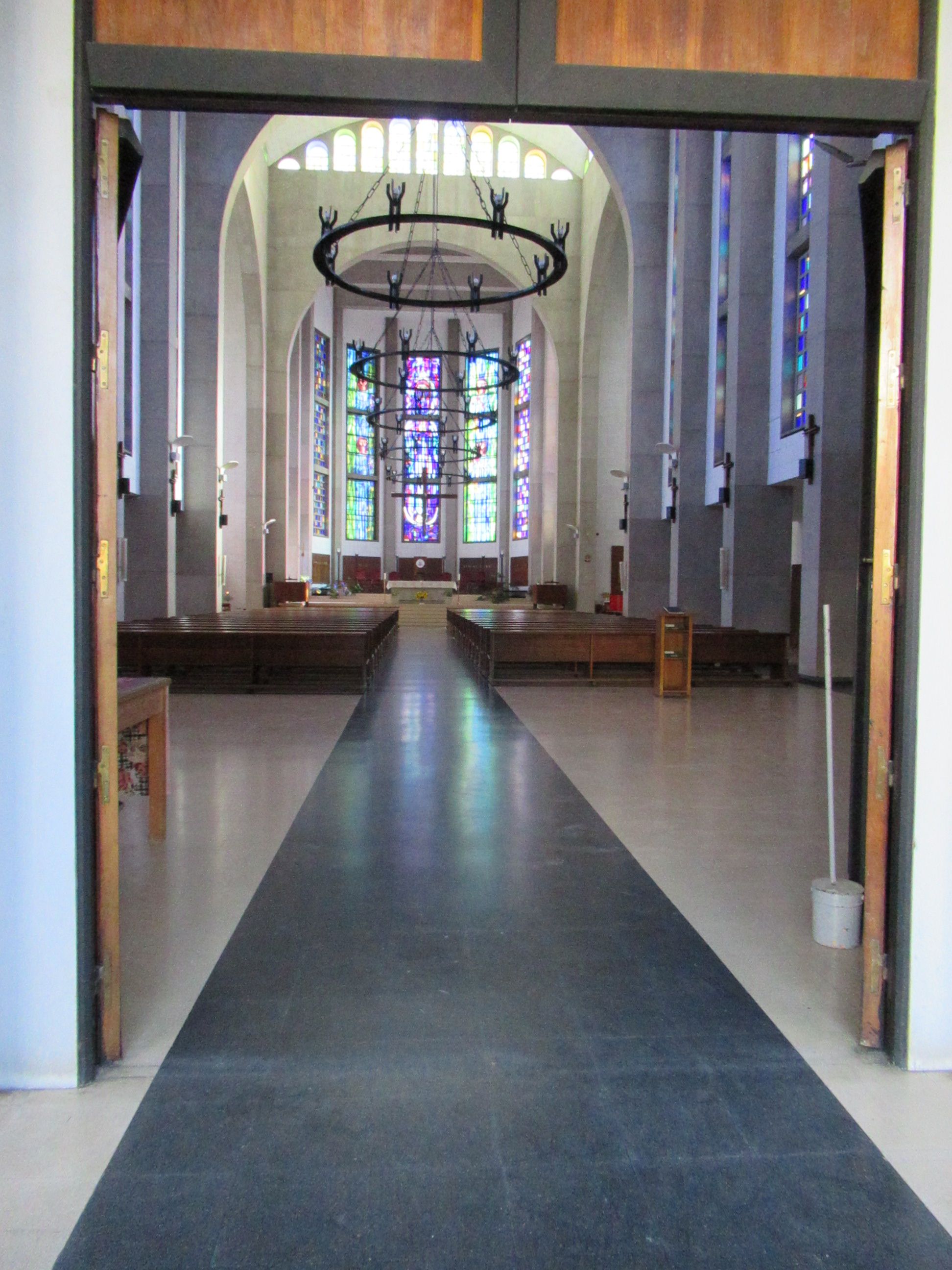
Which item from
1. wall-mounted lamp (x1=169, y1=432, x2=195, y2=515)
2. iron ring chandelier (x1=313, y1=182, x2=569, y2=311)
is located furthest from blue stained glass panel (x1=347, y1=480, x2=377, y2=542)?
iron ring chandelier (x1=313, y1=182, x2=569, y2=311)

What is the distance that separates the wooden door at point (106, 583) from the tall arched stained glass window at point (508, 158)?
22.2 m

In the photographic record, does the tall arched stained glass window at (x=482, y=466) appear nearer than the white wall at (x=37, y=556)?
No

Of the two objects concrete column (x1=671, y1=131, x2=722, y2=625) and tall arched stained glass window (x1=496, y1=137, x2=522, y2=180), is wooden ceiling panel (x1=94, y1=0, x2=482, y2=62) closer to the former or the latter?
concrete column (x1=671, y1=131, x2=722, y2=625)

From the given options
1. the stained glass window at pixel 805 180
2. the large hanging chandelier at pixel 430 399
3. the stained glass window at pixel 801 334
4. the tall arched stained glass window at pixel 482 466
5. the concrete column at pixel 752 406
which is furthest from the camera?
the tall arched stained glass window at pixel 482 466

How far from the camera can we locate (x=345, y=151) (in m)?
21.8

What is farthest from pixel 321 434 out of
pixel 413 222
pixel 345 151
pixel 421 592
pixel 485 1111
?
pixel 485 1111

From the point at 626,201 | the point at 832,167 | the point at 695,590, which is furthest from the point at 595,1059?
the point at 626,201

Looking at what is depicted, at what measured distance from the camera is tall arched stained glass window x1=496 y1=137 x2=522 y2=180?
22.1m

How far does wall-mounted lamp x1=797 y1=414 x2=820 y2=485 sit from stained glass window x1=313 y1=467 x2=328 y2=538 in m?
22.2

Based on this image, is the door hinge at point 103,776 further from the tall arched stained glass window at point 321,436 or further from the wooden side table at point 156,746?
the tall arched stained glass window at point 321,436

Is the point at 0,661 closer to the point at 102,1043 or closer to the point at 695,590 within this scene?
the point at 102,1043

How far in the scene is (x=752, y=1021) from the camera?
2.48m

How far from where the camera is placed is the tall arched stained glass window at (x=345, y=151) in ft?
70.9

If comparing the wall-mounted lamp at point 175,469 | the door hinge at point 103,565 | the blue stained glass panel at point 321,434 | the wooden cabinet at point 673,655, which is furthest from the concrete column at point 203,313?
the blue stained glass panel at point 321,434
